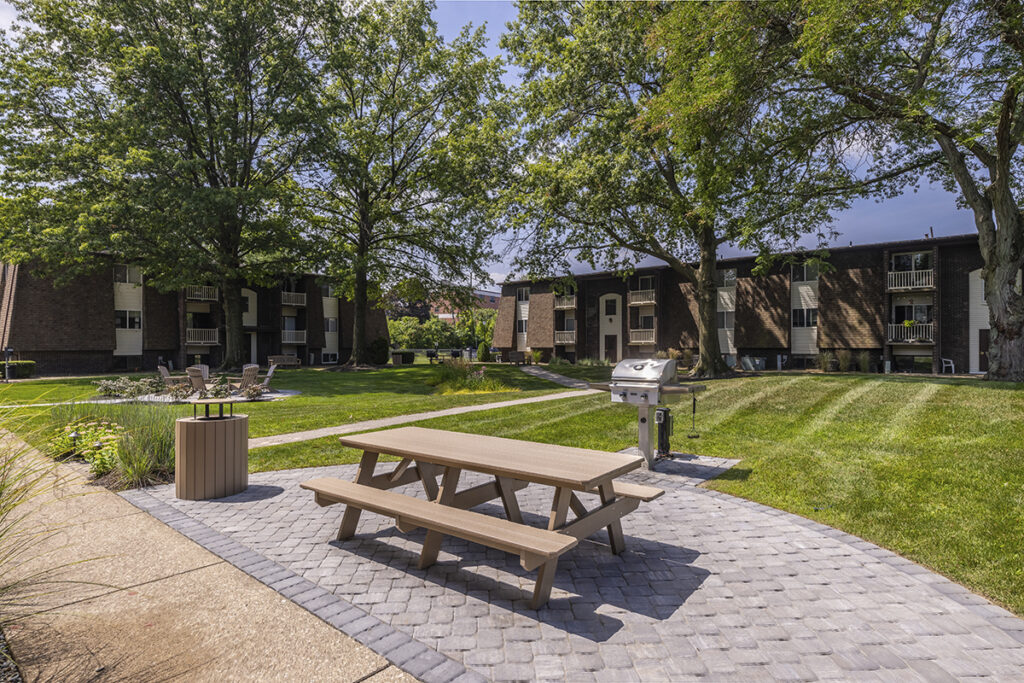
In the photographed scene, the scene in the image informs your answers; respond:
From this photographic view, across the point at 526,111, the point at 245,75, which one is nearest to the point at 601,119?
the point at 526,111

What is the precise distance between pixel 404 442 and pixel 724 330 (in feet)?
105

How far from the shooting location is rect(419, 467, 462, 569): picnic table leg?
13.3ft

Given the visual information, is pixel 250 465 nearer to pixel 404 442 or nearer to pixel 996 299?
pixel 404 442

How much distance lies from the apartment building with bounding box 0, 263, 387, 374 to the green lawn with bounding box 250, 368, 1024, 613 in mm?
29623

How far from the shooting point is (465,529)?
351 centimetres

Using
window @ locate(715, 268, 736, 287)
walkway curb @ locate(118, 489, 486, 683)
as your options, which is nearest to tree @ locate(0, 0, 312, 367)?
walkway curb @ locate(118, 489, 486, 683)

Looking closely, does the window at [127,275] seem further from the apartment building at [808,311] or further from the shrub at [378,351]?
the apartment building at [808,311]

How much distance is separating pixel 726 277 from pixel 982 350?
1310 cm

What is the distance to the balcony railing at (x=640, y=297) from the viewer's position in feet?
115

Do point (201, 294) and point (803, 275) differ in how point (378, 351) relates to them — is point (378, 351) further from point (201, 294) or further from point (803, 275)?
point (803, 275)

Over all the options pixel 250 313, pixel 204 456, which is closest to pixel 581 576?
pixel 204 456

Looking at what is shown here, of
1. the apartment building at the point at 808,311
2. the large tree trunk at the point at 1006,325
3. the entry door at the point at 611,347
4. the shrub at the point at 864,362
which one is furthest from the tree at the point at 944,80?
the entry door at the point at 611,347

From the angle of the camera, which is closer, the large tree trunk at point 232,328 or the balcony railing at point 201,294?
the large tree trunk at point 232,328

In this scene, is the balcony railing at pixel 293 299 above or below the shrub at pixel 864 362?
above
